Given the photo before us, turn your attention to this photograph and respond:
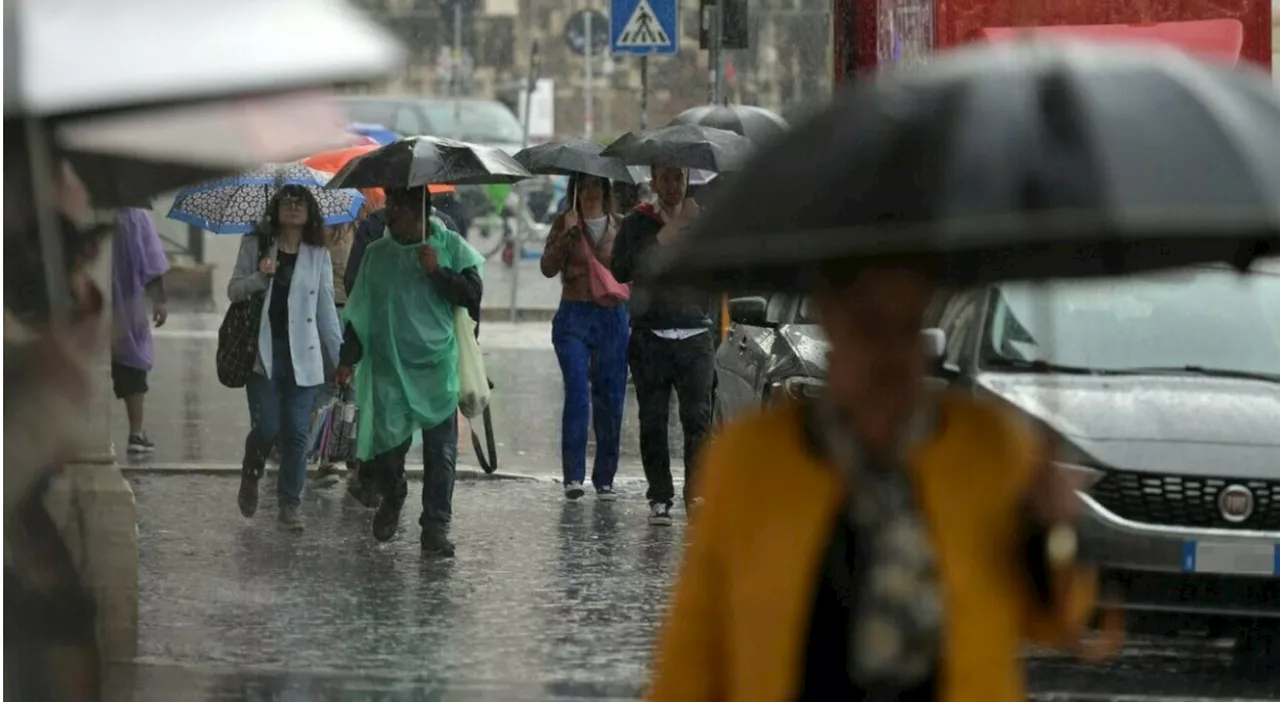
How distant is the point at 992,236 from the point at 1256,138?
0.39 m

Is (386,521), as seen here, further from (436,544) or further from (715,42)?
(715,42)

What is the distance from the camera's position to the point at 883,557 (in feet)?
10.4

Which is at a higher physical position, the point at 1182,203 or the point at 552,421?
the point at 1182,203

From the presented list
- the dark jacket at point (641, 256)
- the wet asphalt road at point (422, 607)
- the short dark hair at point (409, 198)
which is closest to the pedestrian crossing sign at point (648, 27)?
the wet asphalt road at point (422, 607)

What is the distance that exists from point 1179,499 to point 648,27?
10.2 m

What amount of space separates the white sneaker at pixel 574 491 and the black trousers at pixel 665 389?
1001mm

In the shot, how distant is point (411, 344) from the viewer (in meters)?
10.8

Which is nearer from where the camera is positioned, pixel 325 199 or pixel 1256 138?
pixel 1256 138

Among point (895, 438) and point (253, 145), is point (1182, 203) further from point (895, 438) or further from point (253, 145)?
point (253, 145)

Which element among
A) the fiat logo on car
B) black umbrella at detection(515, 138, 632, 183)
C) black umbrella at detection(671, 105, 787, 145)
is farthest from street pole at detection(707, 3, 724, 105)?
the fiat logo on car

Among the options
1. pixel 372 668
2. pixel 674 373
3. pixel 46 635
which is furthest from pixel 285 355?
pixel 46 635

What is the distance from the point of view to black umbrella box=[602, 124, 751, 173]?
12359 mm

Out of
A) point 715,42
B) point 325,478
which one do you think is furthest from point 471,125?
point 325,478

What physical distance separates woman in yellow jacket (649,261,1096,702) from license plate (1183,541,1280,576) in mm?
4857
